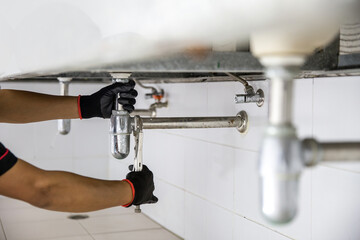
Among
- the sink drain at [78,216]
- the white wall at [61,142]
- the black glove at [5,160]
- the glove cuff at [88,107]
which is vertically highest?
the glove cuff at [88,107]

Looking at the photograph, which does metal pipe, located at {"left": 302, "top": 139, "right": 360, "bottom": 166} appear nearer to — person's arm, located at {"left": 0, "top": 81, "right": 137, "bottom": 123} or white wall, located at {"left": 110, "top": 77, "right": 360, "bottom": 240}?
white wall, located at {"left": 110, "top": 77, "right": 360, "bottom": 240}

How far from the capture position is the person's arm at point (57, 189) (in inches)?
32.4

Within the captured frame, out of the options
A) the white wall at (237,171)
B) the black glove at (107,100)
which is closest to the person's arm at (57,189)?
the black glove at (107,100)

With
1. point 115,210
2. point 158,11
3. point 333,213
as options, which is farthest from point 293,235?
point 115,210

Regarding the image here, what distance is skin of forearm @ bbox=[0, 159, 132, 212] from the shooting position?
83 centimetres

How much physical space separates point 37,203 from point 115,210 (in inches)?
54.5

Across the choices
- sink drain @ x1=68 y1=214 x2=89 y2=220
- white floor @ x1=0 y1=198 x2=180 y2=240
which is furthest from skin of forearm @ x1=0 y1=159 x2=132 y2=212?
sink drain @ x1=68 y1=214 x2=89 y2=220

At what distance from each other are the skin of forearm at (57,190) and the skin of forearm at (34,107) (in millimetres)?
542

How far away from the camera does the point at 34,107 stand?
1.42 meters

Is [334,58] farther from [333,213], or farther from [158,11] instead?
[158,11]

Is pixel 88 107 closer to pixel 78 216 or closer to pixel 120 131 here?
pixel 120 131

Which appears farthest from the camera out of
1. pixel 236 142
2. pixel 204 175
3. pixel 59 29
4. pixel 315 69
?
pixel 204 175

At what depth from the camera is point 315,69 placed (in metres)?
0.82

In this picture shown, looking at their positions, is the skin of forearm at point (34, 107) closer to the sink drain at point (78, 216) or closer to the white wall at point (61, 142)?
the sink drain at point (78, 216)
